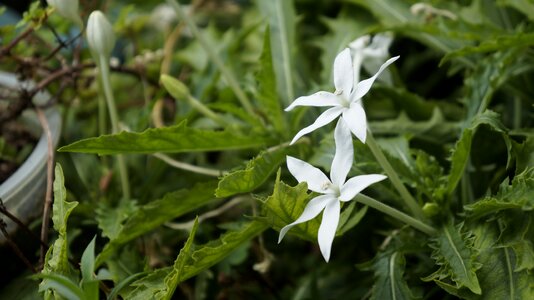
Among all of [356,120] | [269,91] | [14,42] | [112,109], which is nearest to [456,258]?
[356,120]

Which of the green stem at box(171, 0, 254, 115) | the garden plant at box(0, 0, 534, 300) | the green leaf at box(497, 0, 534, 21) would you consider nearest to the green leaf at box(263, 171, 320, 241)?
the garden plant at box(0, 0, 534, 300)

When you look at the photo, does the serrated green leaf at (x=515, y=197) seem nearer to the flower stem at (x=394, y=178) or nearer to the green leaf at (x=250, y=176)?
the flower stem at (x=394, y=178)

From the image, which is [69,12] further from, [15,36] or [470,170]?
[470,170]

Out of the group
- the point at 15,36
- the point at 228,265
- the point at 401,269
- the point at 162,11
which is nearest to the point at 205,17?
the point at 162,11

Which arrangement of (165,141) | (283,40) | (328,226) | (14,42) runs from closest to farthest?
(328,226) < (165,141) < (14,42) < (283,40)

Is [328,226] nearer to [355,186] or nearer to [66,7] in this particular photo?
[355,186]

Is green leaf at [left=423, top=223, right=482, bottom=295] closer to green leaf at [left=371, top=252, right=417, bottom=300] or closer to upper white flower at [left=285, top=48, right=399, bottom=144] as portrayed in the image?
green leaf at [left=371, top=252, right=417, bottom=300]

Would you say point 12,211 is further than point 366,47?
No
